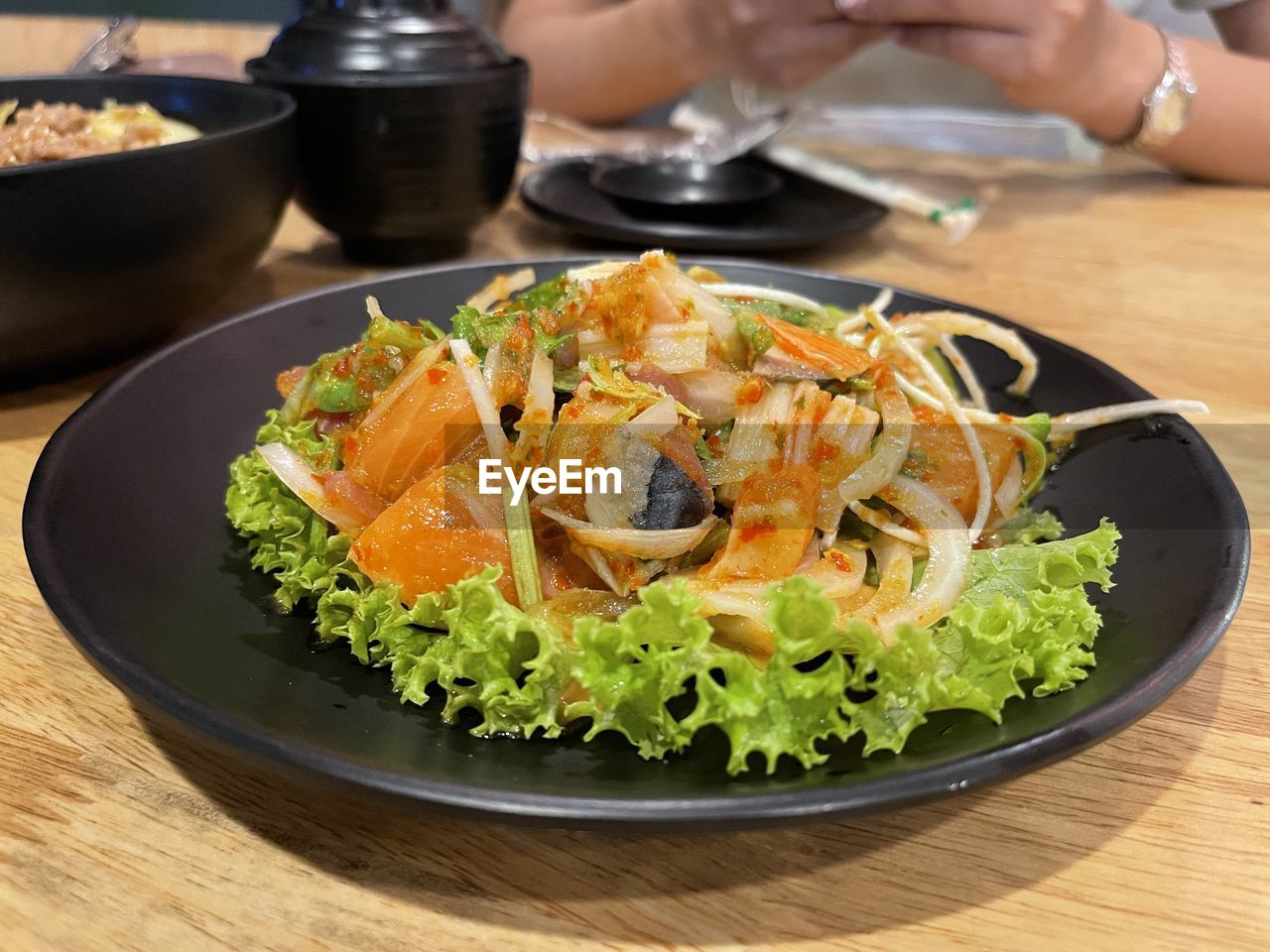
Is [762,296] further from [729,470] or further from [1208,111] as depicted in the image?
[1208,111]

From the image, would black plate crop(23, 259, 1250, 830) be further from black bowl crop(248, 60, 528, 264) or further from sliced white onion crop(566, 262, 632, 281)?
black bowl crop(248, 60, 528, 264)

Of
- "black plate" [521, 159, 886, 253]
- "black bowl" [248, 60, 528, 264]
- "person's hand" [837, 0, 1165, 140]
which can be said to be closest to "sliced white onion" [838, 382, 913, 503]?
"black plate" [521, 159, 886, 253]

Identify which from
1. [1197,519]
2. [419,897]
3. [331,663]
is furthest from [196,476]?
[1197,519]

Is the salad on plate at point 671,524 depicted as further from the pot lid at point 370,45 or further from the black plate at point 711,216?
the pot lid at point 370,45

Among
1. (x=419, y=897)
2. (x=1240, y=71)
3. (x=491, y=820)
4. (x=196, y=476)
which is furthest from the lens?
(x=1240, y=71)

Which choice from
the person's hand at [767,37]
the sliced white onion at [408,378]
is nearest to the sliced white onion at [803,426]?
the sliced white onion at [408,378]

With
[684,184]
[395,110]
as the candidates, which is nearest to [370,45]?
[395,110]

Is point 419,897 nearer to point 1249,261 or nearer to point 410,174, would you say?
point 410,174
